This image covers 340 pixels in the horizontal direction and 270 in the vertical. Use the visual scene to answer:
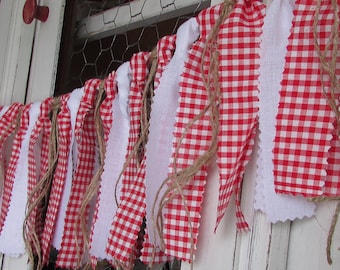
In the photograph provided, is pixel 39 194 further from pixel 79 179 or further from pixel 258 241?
pixel 258 241

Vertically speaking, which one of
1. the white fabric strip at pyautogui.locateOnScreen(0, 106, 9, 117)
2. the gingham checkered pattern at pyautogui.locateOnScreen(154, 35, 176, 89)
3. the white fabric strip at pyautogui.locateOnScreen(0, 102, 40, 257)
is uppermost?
the gingham checkered pattern at pyautogui.locateOnScreen(154, 35, 176, 89)

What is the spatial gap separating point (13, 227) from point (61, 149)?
0.18m

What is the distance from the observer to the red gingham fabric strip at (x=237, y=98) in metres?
0.61

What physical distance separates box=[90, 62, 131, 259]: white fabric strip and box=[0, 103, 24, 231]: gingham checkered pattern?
290mm

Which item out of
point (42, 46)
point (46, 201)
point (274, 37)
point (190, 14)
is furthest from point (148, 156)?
point (42, 46)

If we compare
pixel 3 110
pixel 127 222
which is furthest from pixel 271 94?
pixel 3 110

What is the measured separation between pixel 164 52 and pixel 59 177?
332 millimetres

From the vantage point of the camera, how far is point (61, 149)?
0.97 m

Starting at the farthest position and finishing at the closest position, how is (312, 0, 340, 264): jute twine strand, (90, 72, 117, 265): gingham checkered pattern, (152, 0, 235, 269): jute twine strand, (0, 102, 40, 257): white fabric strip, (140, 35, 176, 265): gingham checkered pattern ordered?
(0, 102, 40, 257): white fabric strip
(90, 72, 117, 265): gingham checkered pattern
(140, 35, 176, 265): gingham checkered pattern
(152, 0, 235, 269): jute twine strand
(312, 0, 340, 264): jute twine strand

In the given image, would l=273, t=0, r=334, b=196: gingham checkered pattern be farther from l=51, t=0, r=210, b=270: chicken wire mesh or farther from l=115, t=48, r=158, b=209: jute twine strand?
l=51, t=0, r=210, b=270: chicken wire mesh

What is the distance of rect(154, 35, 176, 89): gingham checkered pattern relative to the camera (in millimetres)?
753

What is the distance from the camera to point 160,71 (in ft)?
2.50

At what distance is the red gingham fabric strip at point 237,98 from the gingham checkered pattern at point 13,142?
551 millimetres

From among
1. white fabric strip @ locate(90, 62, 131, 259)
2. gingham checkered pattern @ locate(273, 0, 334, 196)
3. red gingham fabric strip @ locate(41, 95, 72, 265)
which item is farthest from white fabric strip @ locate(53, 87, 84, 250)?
gingham checkered pattern @ locate(273, 0, 334, 196)
